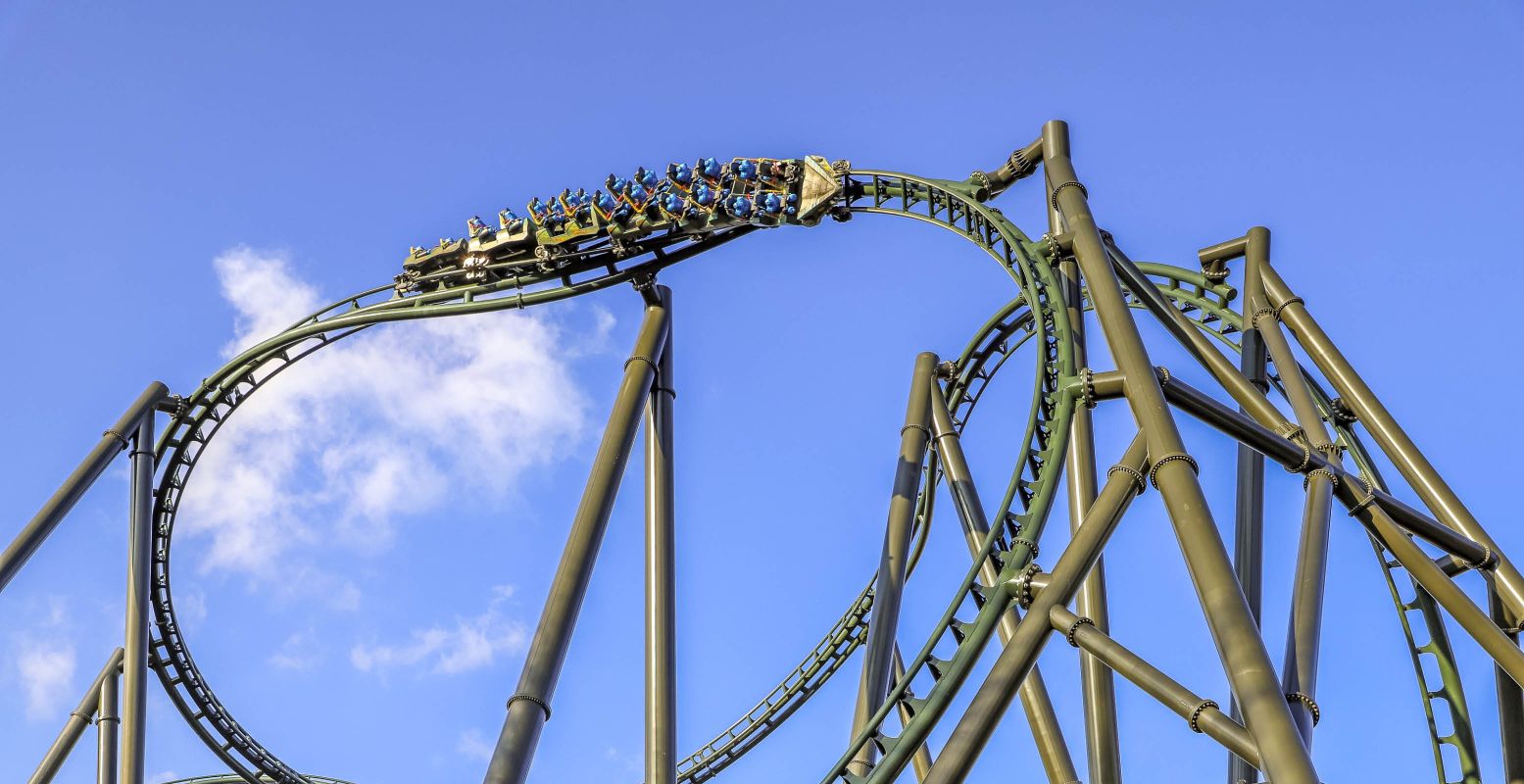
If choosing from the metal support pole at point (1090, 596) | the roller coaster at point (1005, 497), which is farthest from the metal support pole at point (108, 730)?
the metal support pole at point (1090, 596)

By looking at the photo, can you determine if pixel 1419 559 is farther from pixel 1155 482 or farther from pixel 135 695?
pixel 135 695

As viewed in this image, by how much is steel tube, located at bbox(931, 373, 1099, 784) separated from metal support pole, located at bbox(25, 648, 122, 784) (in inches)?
235

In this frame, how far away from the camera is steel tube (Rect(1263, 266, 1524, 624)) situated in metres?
7.93

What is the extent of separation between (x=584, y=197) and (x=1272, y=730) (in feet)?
20.7

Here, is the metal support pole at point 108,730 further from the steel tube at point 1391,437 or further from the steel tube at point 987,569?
the steel tube at point 1391,437

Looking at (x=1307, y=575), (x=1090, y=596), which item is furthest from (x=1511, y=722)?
(x=1090, y=596)

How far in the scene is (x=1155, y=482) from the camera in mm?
6742

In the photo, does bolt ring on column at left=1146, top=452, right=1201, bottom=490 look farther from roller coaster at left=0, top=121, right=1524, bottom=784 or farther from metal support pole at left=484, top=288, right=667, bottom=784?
metal support pole at left=484, top=288, right=667, bottom=784

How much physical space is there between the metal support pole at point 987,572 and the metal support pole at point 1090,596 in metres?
0.38

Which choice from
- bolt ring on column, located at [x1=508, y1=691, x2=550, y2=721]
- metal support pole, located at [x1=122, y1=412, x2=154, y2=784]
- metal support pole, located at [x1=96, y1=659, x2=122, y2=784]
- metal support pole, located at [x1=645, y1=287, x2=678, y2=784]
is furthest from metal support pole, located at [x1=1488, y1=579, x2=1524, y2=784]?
metal support pole, located at [x1=96, y1=659, x2=122, y2=784]

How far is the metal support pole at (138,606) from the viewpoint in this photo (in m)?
9.64

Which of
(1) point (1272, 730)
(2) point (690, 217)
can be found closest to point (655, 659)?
(2) point (690, 217)

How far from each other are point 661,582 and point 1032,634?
2707mm

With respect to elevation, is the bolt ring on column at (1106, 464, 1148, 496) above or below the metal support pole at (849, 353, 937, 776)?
below
